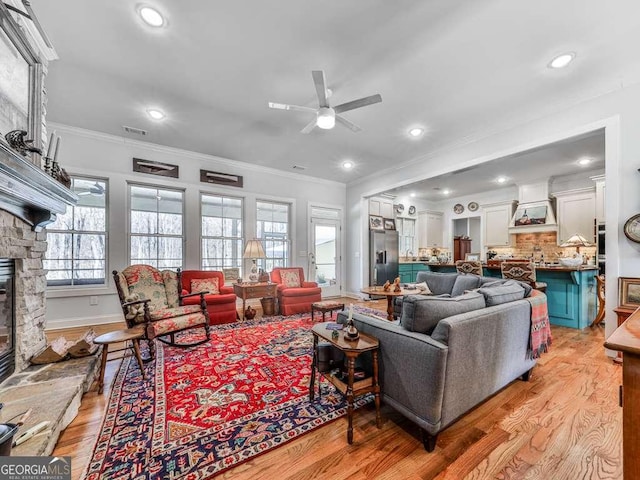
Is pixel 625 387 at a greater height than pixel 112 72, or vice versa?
pixel 112 72

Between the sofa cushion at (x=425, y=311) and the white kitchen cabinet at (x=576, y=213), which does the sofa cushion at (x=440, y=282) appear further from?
the white kitchen cabinet at (x=576, y=213)

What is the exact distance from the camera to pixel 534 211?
6176mm

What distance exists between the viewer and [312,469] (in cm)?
141

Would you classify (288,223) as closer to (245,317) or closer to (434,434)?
(245,317)

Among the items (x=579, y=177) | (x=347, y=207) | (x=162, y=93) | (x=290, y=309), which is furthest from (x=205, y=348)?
(x=579, y=177)

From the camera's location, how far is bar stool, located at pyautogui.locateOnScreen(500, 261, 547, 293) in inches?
148

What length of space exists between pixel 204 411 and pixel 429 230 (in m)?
7.80

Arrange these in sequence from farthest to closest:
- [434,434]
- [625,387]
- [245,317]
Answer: [245,317] < [434,434] < [625,387]

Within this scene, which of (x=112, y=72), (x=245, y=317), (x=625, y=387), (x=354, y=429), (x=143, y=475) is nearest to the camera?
(x=625, y=387)

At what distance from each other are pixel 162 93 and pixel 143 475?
345cm

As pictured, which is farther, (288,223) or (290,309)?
(288,223)

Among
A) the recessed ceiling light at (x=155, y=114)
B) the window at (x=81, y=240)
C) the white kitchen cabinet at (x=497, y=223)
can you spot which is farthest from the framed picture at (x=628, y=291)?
the window at (x=81, y=240)

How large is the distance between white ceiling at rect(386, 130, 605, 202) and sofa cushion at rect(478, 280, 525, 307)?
2247 mm

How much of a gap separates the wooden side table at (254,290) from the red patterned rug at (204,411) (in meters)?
1.31
